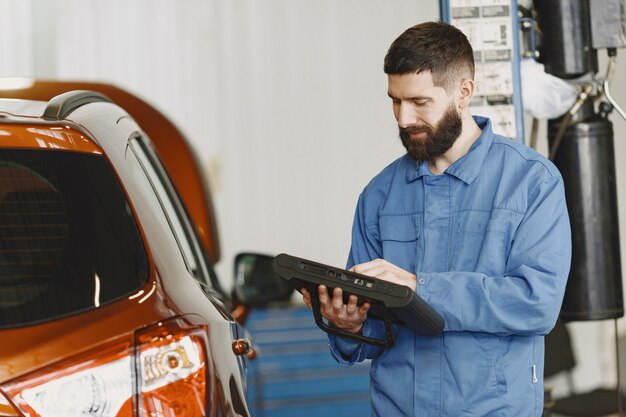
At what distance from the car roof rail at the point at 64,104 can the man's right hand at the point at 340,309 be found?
644mm

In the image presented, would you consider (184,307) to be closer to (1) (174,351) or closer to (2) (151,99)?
(1) (174,351)

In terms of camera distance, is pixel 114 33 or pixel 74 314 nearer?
pixel 74 314

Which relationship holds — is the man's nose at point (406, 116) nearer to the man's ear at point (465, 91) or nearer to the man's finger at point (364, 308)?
the man's ear at point (465, 91)

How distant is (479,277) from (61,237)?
91cm

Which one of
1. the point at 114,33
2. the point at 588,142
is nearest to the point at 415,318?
the point at 588,142

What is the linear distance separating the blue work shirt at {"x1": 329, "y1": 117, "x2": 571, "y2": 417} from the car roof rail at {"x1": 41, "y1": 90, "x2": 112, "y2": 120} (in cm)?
78

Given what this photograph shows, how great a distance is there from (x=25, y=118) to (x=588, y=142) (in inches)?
102

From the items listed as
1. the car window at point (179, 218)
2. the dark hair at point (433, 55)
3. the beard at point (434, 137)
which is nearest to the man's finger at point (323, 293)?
the beard at point (434, 137)

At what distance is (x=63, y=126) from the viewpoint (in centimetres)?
204

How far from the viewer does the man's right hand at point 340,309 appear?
2229mm

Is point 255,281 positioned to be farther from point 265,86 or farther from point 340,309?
point 265,86

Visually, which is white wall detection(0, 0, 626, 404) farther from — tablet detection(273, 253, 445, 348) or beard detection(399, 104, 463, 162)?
tablet detection(273, 253, 445, 348)

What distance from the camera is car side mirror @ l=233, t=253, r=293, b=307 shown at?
134 inches

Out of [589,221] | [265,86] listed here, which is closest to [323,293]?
[589,221]
